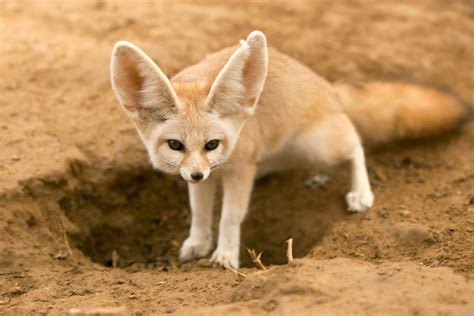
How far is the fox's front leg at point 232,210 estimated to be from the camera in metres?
4.58

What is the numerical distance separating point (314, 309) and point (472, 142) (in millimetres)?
3214

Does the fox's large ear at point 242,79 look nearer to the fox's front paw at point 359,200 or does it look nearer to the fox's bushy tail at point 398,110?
the fox's front paw at point 359,200

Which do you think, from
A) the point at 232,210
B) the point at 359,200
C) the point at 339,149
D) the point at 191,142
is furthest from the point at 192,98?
the point at 359,200

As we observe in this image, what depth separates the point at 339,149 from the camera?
16.9 ft

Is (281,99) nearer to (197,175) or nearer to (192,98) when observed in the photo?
(192,98)

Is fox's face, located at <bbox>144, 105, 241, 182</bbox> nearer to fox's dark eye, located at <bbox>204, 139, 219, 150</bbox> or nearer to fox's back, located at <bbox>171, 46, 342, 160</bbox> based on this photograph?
fox's dark eye, located at <bbox>204, 139, 219, 150</bbox>

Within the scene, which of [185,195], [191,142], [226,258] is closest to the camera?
[191,142]

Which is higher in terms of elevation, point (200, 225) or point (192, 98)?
point (192, 98)

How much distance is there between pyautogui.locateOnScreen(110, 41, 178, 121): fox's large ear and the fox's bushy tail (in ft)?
7.09

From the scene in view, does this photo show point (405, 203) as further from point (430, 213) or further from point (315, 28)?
point (315, 28)

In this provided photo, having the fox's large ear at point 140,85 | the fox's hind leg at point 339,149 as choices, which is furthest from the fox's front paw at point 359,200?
the fox's large ear at point 140,85


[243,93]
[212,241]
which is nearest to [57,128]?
[212,241]

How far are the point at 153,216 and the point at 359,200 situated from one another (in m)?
1.72

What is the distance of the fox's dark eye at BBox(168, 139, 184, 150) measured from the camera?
3.97 meters
